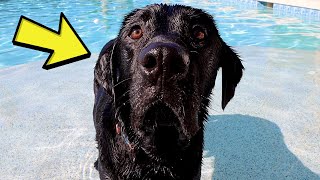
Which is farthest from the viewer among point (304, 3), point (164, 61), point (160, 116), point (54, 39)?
→ point (304, 3)

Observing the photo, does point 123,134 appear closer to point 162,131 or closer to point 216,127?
point 162,131

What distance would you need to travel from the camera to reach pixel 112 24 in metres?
11.3

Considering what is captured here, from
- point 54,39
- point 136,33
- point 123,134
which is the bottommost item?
point 123,134

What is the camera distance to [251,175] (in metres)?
3.01

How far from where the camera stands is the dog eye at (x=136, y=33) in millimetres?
1885

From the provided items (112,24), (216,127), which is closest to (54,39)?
(216,127)

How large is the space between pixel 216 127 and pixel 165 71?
252 cm

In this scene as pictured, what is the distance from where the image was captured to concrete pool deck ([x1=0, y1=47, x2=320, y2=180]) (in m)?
3.09

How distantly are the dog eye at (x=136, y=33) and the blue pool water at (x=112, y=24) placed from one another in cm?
623

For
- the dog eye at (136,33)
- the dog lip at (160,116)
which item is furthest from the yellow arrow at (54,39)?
the dog lip at (160,116)

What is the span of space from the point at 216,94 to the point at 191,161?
280cm

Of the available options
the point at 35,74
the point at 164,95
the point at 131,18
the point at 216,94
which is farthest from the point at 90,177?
the point at 35,74

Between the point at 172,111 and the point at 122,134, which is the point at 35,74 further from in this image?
the point at 172,111

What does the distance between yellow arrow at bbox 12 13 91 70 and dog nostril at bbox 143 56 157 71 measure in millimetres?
2549
